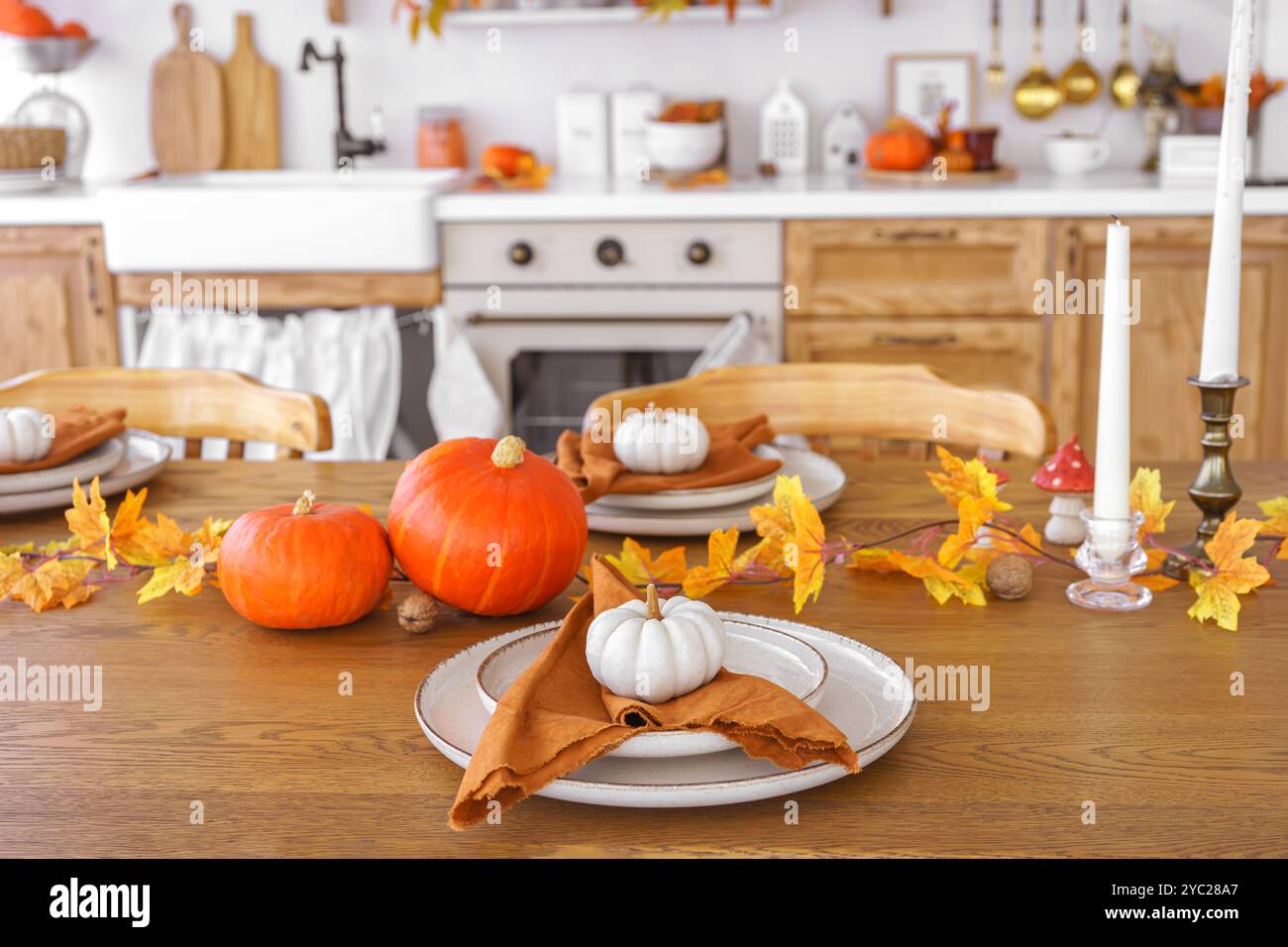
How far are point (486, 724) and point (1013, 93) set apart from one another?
112 inches

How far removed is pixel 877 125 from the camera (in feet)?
10.9

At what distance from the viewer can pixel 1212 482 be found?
1049mm

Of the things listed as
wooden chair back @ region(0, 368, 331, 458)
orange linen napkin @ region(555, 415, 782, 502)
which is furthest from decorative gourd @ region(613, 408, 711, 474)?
wooden chair back @ region(0, 368, 331, 458)

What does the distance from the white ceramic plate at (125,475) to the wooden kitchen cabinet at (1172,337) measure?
5.98ft

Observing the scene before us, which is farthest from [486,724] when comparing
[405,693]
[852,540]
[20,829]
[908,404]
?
[908,404]

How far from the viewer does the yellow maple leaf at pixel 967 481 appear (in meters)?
1.00

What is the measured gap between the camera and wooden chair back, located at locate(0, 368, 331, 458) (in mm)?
1653

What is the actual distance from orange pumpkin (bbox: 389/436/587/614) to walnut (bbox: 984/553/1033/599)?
28 centimetres

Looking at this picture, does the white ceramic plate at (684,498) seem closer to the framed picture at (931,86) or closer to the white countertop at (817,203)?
the white countertop at (817,203)

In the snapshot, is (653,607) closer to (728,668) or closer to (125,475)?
(728,668)

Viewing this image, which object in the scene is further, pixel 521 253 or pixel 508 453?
pixel 521 253

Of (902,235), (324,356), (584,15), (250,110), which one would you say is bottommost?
(324,356)

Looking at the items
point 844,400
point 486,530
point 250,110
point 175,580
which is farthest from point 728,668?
point 250,110

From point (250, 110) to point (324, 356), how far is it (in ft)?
2.79
